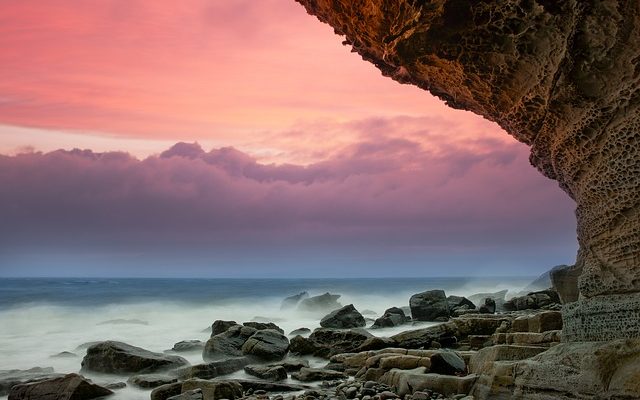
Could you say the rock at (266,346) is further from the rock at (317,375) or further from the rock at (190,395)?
the rock at (190,395)

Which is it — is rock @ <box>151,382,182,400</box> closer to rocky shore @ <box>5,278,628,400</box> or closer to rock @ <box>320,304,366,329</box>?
rocky shore @ <box>5,278,628,400</box>

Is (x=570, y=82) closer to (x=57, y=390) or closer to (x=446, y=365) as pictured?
(x=446, y=365)

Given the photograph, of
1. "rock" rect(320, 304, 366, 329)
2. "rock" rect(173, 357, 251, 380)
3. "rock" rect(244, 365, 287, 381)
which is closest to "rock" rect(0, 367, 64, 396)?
A: "rock" rect(173, 357, 251, 380)

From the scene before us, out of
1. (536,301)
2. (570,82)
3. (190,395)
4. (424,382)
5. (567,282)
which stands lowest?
(190,395)

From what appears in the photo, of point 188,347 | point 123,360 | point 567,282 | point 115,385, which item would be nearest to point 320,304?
point 188,347

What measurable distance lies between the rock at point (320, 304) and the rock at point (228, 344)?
16.8m

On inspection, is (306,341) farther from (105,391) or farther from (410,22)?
(410,22)

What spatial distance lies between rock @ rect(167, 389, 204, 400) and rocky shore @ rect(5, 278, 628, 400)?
1cm

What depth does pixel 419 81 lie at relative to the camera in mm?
6613

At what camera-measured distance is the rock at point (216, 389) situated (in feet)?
24.2

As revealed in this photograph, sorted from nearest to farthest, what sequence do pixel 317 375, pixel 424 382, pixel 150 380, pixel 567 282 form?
pixel 424 382 → pixel 317 375 → pixel 150 380 → pixel 567 282

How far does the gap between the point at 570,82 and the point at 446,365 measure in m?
4.00

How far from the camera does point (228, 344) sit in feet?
40.5

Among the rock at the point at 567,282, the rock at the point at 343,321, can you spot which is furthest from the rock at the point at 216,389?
the rock at the point at 343,321
